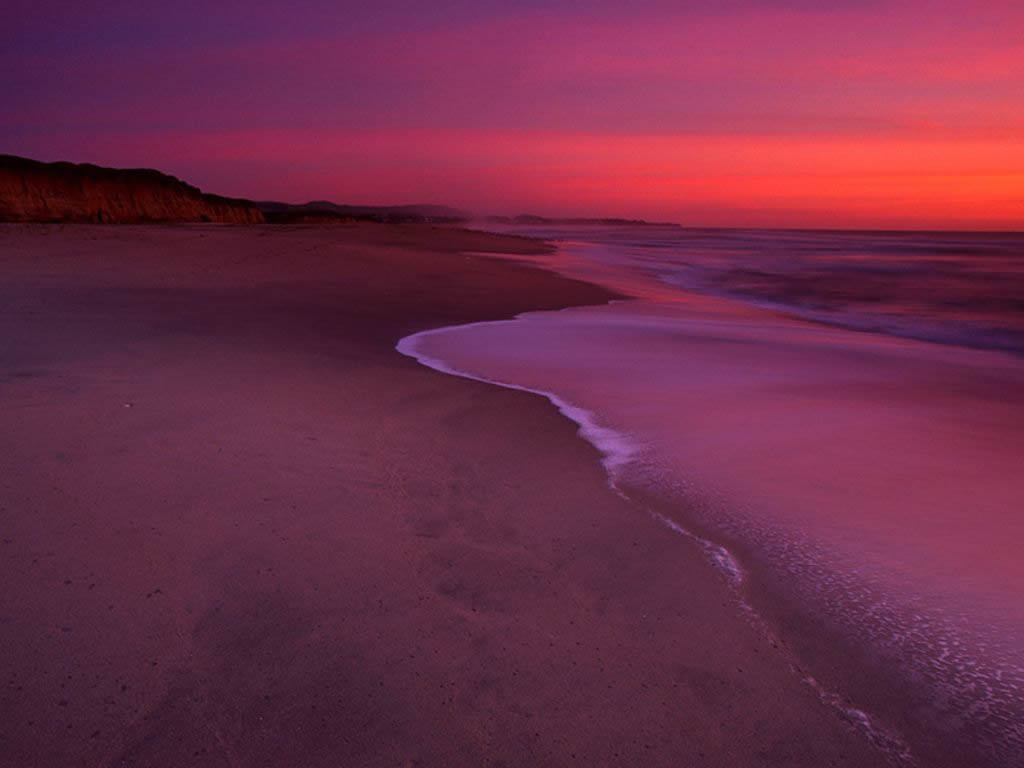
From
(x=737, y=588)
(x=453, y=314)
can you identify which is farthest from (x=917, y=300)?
(x=737, y=588)

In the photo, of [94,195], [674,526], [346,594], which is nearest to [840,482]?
[674,526]

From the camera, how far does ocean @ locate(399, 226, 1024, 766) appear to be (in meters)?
2.48

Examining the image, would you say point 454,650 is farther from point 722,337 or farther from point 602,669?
point 722,337

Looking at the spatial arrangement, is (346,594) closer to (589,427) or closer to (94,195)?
(589,427)

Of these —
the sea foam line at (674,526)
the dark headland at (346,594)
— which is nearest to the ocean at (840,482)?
the sea foam line at (674,526)

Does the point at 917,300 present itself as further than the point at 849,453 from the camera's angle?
Yes

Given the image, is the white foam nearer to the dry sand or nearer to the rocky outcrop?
the dry sand

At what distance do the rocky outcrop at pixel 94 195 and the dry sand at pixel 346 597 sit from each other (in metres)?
41.6

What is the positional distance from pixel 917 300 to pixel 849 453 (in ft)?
55.5

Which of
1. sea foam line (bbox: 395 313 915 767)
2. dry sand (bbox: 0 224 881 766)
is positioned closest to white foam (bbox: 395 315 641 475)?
sea foam line (bbox: 395 313 915 767)

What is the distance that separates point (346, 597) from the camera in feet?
9.02

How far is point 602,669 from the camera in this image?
2426 mm

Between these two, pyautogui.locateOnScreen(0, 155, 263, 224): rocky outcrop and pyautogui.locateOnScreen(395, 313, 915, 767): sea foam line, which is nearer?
pyautogui.locateOnScreen(395, 313, 915, 767): sea foam line

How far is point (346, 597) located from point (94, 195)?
50381 millimetres
